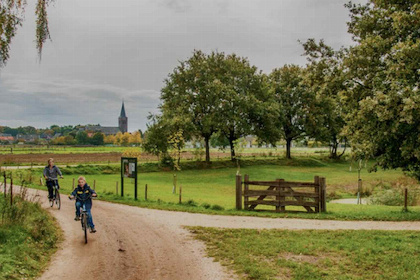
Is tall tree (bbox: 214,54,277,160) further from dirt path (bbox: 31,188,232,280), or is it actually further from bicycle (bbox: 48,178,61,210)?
dirt path (bbox: 31,188,232,280)

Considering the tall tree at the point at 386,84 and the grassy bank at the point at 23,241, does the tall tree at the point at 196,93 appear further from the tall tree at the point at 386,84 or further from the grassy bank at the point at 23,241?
the grassy bank at the point at 23,241

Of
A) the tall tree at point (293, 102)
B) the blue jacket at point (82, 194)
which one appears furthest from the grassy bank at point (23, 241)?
the tall tree at point (293, 102)

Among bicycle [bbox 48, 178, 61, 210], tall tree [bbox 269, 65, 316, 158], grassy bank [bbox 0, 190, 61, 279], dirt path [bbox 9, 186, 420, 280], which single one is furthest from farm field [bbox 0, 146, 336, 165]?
grassy bank [bbox 0, 190, 61, 279]

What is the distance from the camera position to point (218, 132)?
2080 inches

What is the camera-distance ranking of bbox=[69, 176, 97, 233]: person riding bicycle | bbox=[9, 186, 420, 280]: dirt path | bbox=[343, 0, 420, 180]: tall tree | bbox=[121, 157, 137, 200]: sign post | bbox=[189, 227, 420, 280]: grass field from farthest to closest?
Answer: bbox=[121, 157, 137, 200]: sign post
bbox=[343, 0, 420, 180]: tall tree
bbox=[69, 176, 97, 233]: person riding bicycle
bbox=[9, 186, 420, 280]: dirt path
bbox=[189, 227, 420, 280]: grass field

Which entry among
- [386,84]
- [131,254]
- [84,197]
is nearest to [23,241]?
[84,197]

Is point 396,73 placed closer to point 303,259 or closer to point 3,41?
point 303,259

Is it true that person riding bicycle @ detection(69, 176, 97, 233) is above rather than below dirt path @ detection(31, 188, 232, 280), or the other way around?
above

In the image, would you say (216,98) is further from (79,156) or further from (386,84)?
(386,84)

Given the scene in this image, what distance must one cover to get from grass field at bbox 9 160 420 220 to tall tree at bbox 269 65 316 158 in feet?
20.6

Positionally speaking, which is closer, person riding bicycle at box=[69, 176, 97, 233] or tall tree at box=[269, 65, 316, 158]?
person riding bicycle at box=[69, 176, 97, 233]

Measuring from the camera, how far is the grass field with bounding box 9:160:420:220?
16.5 meters

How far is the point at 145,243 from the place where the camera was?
11047 millimetres

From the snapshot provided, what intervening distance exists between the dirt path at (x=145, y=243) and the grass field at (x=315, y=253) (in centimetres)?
71
